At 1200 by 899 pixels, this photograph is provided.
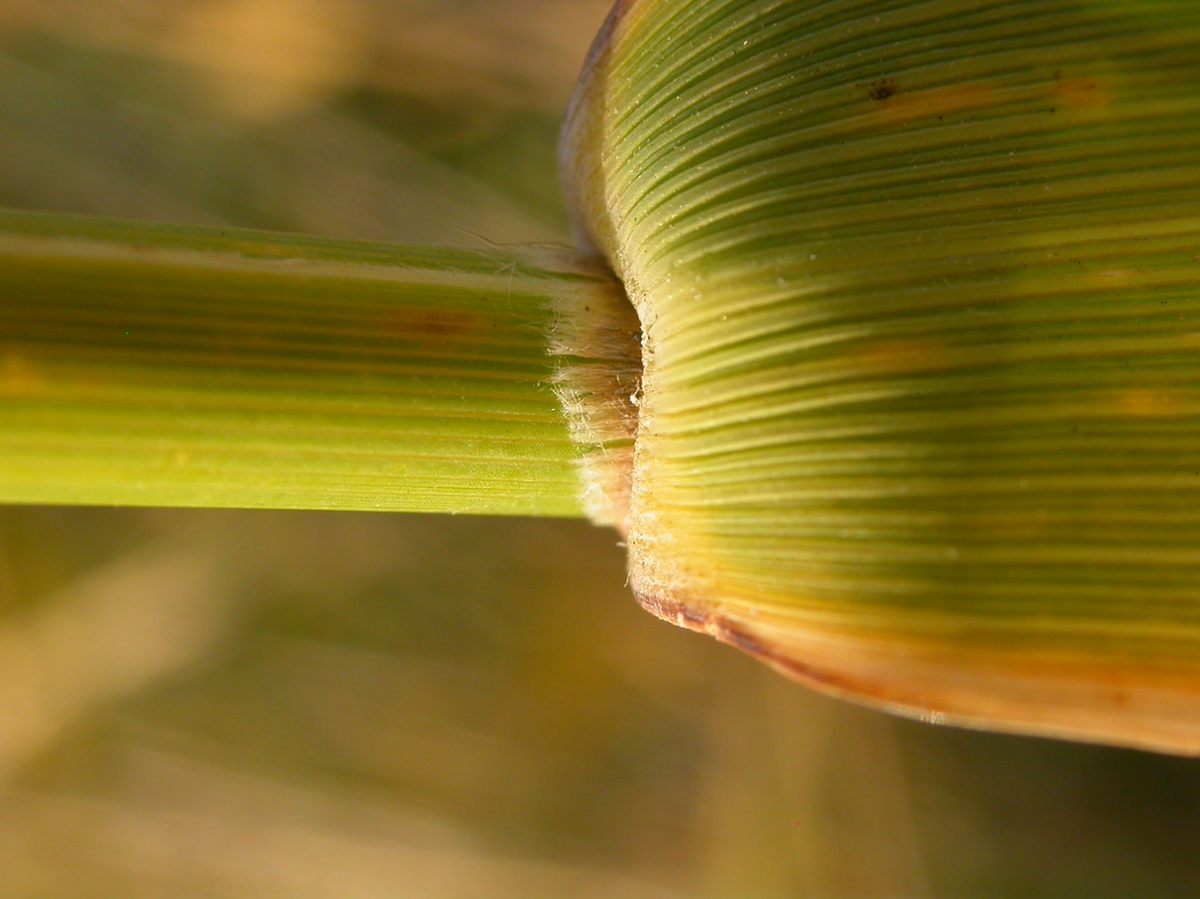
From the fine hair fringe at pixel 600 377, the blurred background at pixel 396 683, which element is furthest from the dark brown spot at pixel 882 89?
the blurred background at pixel 396 683

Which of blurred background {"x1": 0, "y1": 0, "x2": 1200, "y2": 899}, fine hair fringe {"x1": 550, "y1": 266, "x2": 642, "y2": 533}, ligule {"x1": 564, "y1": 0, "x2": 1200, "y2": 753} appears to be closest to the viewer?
ligule {"x1": 564, "y1": 0, "x2": 1200, "y2": 753}

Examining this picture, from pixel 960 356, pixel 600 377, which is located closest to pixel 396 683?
pixel 600 377

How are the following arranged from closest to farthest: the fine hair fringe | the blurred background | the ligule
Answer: the ligule, the fine hair fringe, the blurred background

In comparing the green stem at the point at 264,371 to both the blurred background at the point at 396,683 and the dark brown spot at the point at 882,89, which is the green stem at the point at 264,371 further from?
the blurred background at the point at 396,683

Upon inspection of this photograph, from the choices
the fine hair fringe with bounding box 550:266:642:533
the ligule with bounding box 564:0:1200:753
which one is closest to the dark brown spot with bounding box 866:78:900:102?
the ligule with bounding box 564:0:1200:753

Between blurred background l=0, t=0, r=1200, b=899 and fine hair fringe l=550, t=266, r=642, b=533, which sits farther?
blurred background l=0, t=0, r=1200, b=899

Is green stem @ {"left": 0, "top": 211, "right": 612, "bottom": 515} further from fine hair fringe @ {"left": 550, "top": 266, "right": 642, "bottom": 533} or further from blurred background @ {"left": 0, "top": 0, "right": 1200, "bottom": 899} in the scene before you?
blurred background @ {"left": 0, "top": 0, "right": 1200, "bottom": 899}

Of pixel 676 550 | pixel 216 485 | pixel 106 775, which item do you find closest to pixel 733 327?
pixel 676 550
